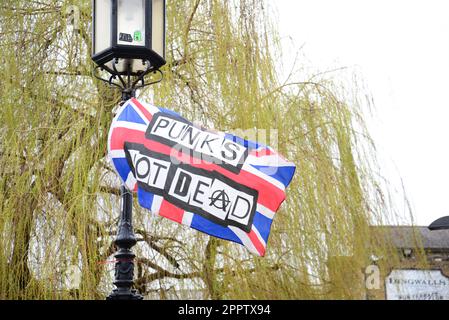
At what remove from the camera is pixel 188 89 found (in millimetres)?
6695

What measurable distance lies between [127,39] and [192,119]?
1.58 m

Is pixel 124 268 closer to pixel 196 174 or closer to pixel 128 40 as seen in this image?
pixel 196 174

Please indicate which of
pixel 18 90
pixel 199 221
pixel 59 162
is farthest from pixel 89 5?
pixel 199 221

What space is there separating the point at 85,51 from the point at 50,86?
0.45 metres

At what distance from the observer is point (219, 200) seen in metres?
5.16

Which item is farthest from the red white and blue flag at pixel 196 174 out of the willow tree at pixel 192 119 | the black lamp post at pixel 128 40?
the willow tree at pixel 192 119

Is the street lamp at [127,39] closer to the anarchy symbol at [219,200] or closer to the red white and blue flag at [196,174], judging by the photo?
the red white and blue flag at [196,174]

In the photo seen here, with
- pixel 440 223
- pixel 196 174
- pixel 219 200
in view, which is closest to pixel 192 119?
pixel 196 174

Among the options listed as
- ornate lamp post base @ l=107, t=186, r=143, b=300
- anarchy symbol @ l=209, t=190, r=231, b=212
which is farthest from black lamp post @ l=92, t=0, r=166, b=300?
anarchy symbol @ l=209, t=190, r=231, b=212

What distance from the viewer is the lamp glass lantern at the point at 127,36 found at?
5.02m

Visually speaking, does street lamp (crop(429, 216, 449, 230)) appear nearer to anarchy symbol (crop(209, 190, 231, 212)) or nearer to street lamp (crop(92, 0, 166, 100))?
anarchy symbol (crop(209, 190, 231, 212))

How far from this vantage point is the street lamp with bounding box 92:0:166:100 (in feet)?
16.5
